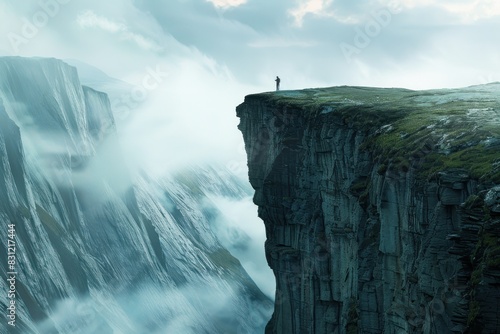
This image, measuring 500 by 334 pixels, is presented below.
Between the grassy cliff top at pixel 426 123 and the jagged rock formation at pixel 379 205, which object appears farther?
the grassy cliff top at pixel 426 123

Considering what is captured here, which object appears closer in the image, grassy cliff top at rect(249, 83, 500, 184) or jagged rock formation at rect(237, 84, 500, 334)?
jagged rock formation at rect(237, 84, 500, 334)

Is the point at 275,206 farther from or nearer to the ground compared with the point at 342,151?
nearer to the ground

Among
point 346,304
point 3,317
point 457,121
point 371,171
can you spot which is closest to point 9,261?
point 3,317

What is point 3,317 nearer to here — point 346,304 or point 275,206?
point 275,206

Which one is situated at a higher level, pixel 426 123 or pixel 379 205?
pixel 426 123
